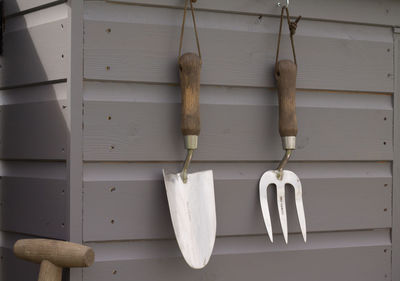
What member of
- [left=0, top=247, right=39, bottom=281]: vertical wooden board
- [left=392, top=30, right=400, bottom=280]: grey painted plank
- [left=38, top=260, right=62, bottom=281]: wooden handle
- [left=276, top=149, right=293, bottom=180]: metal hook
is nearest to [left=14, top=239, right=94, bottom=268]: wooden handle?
[left=38, top=260, right=62, bottom=281]: wooden handle

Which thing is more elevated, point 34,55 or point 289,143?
point 34,55

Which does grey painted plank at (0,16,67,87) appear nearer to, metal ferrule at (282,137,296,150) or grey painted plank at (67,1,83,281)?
grey painted plank at (67,1,83,281)

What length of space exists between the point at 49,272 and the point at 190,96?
50 cm

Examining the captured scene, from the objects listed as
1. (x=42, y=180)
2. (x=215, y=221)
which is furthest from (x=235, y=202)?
(x=42, y=180)

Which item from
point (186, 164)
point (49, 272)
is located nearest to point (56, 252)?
point (49, 272)

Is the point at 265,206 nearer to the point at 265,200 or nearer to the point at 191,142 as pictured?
the point at 265,200

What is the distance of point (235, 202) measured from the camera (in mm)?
1414

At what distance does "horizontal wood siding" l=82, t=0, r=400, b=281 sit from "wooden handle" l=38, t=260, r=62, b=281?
80 mm

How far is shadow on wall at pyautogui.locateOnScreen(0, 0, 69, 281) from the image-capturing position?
1354 mm

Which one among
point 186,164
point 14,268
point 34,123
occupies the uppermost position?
point 34,123

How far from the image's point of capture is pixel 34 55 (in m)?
1.43

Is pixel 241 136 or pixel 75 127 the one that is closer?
pixel 75 127

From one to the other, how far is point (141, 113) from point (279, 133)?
0.35m

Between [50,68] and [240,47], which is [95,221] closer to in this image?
[50,68]
